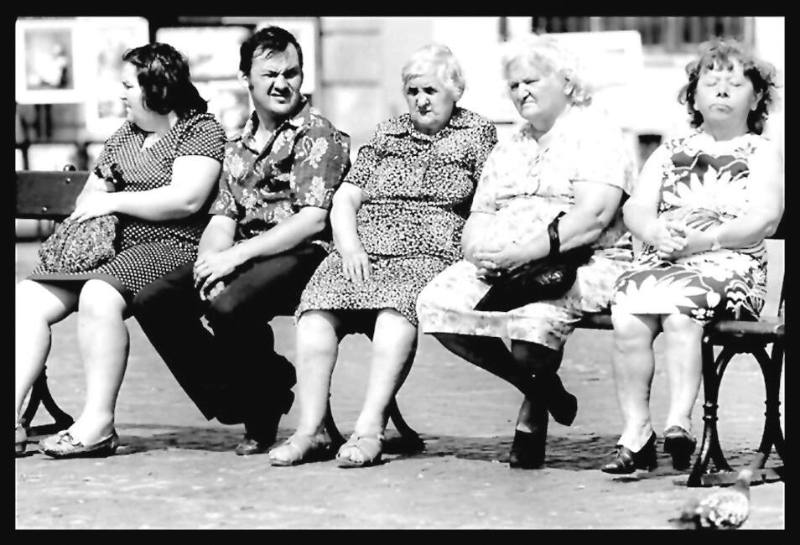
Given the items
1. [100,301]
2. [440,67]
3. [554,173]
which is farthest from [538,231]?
[100,301]

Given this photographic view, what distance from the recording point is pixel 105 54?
573 inches

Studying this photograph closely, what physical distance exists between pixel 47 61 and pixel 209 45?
1502 mm

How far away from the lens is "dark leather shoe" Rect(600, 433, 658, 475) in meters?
5.88

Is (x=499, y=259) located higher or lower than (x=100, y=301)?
higher

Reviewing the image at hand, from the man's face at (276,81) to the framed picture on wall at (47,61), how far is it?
333 inches

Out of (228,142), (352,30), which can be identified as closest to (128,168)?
(228,142)

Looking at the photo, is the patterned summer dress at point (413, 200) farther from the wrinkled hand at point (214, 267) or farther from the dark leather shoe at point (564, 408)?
the dark leather shoe at point (564, 408)

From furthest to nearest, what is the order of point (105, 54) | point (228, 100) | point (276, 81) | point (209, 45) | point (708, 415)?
point (228, 100) < point (209, 45) < point (105, 54) < point (276, 81) < point (708, 415)

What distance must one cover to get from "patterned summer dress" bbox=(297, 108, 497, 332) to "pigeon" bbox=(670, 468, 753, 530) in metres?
1.45

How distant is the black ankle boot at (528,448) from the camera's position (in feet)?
20.1

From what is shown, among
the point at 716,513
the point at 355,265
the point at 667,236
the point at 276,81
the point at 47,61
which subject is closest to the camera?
the point at 716,513

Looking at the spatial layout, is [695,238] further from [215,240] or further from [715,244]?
[215,240]

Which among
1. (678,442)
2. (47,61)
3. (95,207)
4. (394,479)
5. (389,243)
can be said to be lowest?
(394,479)

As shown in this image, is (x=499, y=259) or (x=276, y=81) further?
(x=276, y=81)
